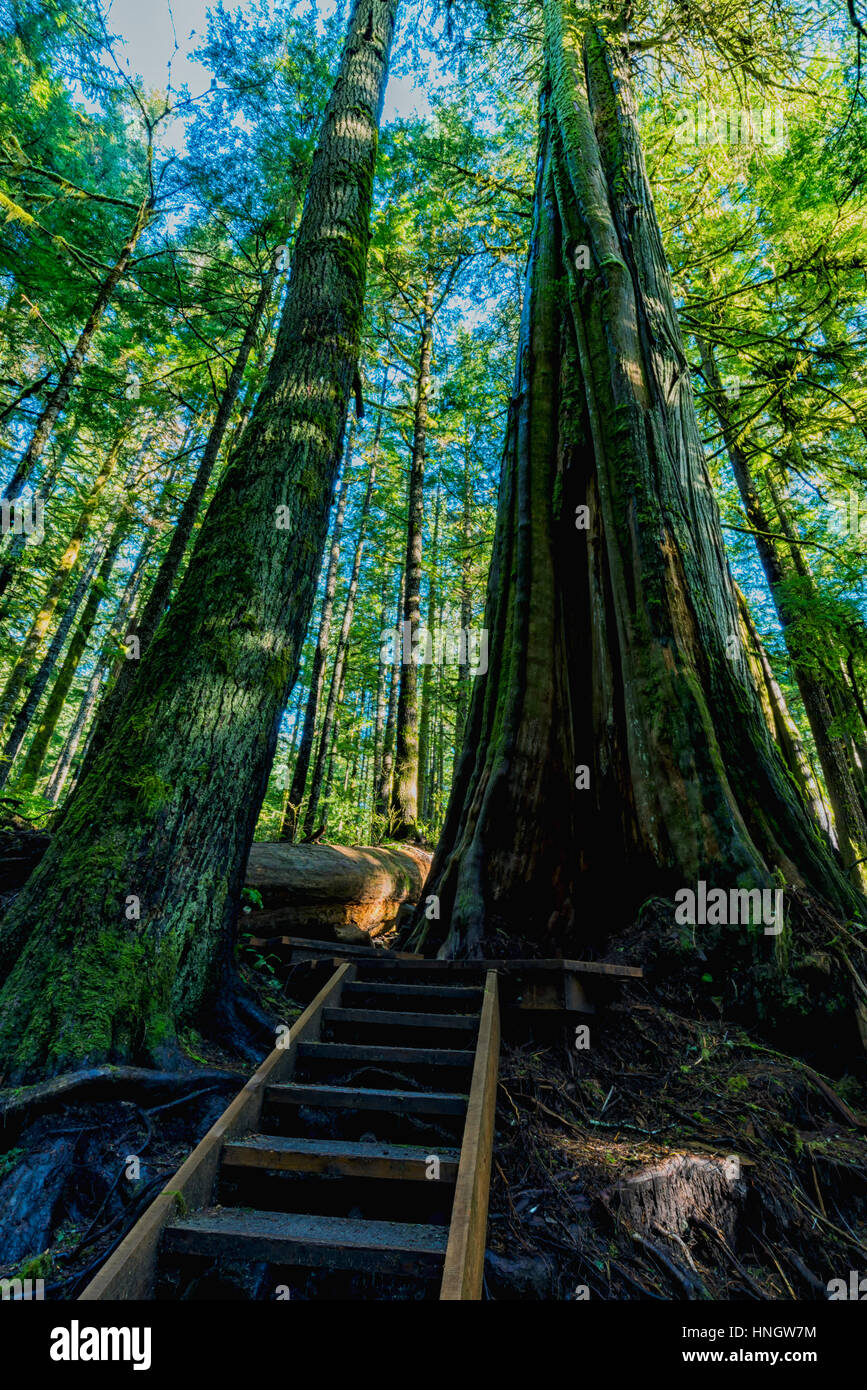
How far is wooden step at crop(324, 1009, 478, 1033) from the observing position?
112 inches

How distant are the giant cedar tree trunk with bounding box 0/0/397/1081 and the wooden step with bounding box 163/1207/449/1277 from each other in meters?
0.96

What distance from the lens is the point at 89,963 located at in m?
2.56

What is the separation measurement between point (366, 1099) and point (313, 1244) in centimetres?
77

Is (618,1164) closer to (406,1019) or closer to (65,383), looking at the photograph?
(406,1019)

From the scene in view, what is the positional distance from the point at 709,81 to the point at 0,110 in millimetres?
10088

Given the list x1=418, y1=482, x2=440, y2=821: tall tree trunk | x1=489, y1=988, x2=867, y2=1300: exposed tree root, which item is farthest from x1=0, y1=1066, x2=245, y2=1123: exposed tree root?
x1=418, y1=482, x2=440, y2=821: tall tree trunk

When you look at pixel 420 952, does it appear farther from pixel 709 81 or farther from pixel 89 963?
pixel 709 81

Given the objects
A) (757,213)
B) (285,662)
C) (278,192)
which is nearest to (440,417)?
(278,192)

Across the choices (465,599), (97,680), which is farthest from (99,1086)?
(97,680)

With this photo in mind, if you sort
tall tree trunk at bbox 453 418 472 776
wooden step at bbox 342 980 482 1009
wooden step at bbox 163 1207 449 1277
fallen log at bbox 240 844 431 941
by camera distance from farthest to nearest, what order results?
tall tree trunk at bbox 453 418 472 776 → fallen log at bbox 240 844 431 941 → wooden step at bbox 342 980 482 1009 → wooden step at bbox 163 1207 449 1277

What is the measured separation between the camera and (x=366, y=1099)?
→ 2.38 metres

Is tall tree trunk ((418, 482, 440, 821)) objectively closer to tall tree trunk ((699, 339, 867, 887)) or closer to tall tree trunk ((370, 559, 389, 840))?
tall tree trunk ((370, 559, 389, 840))

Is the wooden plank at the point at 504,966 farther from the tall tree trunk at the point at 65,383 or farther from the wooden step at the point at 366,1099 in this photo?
the tall tree trunk at the point at 65,383

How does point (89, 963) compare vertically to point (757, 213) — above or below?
below
